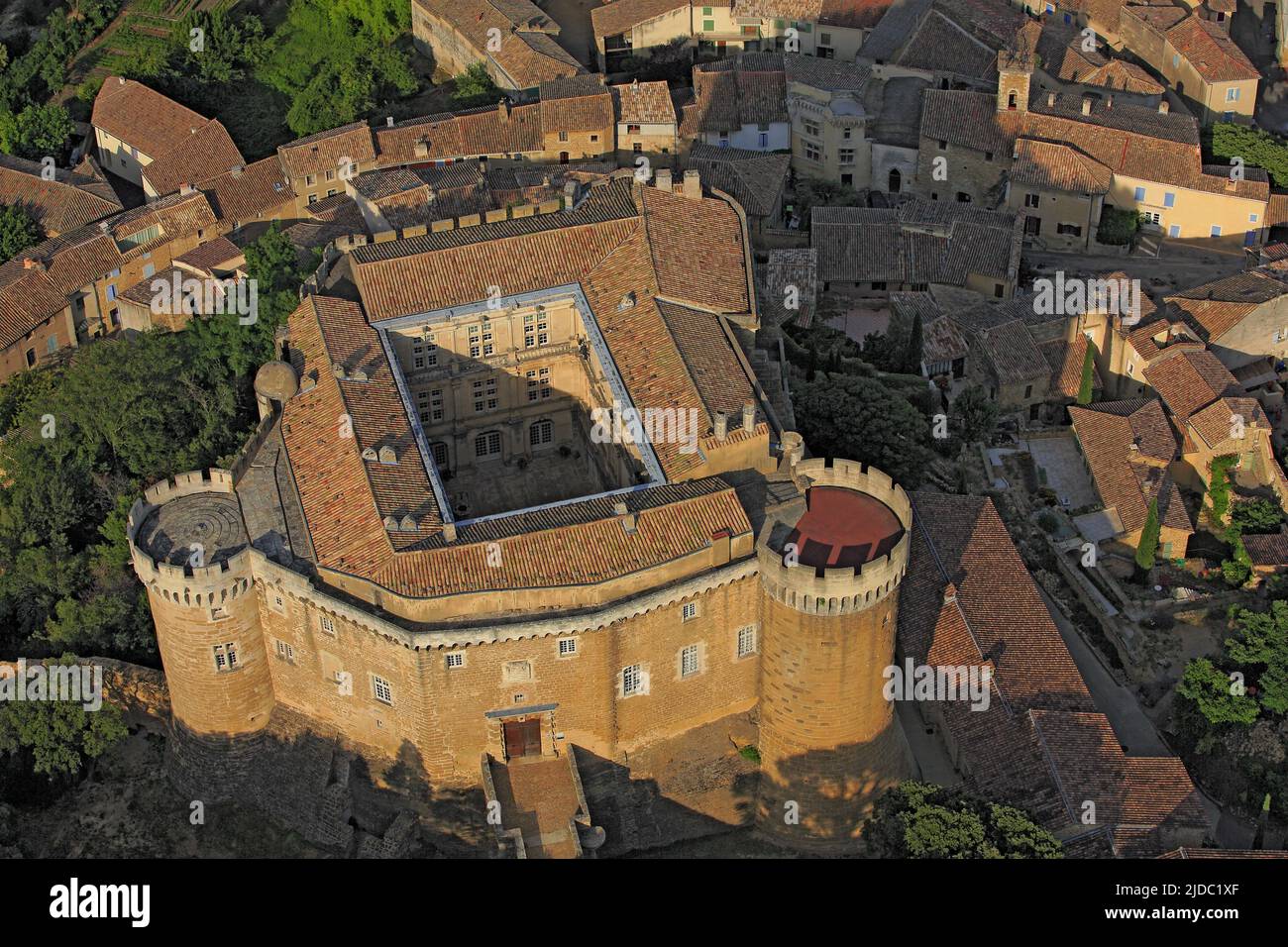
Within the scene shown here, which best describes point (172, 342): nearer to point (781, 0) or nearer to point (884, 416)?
point (884, 416)

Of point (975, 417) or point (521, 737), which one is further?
point (975, 417)

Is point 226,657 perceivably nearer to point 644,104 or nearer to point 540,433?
point 540,433

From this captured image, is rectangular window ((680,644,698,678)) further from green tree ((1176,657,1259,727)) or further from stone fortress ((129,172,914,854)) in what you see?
green tree ((1176,657,1259,727))

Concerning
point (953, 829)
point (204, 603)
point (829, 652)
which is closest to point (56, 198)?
point (204, 603)

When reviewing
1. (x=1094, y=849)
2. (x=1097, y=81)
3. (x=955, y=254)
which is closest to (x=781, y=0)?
(x=1097, y=81)

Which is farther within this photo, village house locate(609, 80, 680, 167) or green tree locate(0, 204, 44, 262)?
village house locate(609, 80, 680, 167)

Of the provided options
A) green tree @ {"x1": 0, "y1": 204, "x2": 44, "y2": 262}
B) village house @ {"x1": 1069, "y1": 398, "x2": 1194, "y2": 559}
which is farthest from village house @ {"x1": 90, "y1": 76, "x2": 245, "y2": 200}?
village house @ {"x1": 1069, "y1": 398, "x2": 1194, "y2": 559}
